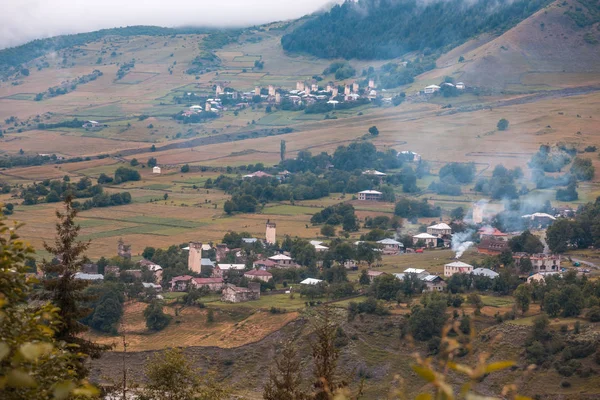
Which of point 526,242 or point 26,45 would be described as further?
point 26,45

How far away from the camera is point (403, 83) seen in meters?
121

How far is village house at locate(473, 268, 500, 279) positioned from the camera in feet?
150

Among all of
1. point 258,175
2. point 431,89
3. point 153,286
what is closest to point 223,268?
point 153,286

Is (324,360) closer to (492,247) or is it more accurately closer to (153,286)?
(153,286)

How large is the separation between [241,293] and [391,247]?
14.1m

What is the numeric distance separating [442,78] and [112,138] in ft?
125

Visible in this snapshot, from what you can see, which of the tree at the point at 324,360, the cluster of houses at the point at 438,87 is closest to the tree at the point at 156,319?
the tree at the point at 324,360

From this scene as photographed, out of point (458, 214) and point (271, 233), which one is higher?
point (271, 233)

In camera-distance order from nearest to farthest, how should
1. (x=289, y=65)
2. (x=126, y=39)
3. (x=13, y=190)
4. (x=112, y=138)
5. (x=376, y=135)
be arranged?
(x=13, y=190) → (x=376, y=135) → (x=112, y=138) → (x=289, y=65) → (x=126, y=39)

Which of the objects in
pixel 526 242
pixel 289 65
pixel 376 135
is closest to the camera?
pixel 526 242

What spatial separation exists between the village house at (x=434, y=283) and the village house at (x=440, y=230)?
45.0ft

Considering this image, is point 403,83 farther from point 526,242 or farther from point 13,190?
point 526,242

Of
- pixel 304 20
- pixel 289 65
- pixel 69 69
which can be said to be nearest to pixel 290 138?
pixel 289 65

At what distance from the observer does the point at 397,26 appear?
14950 centimetres
